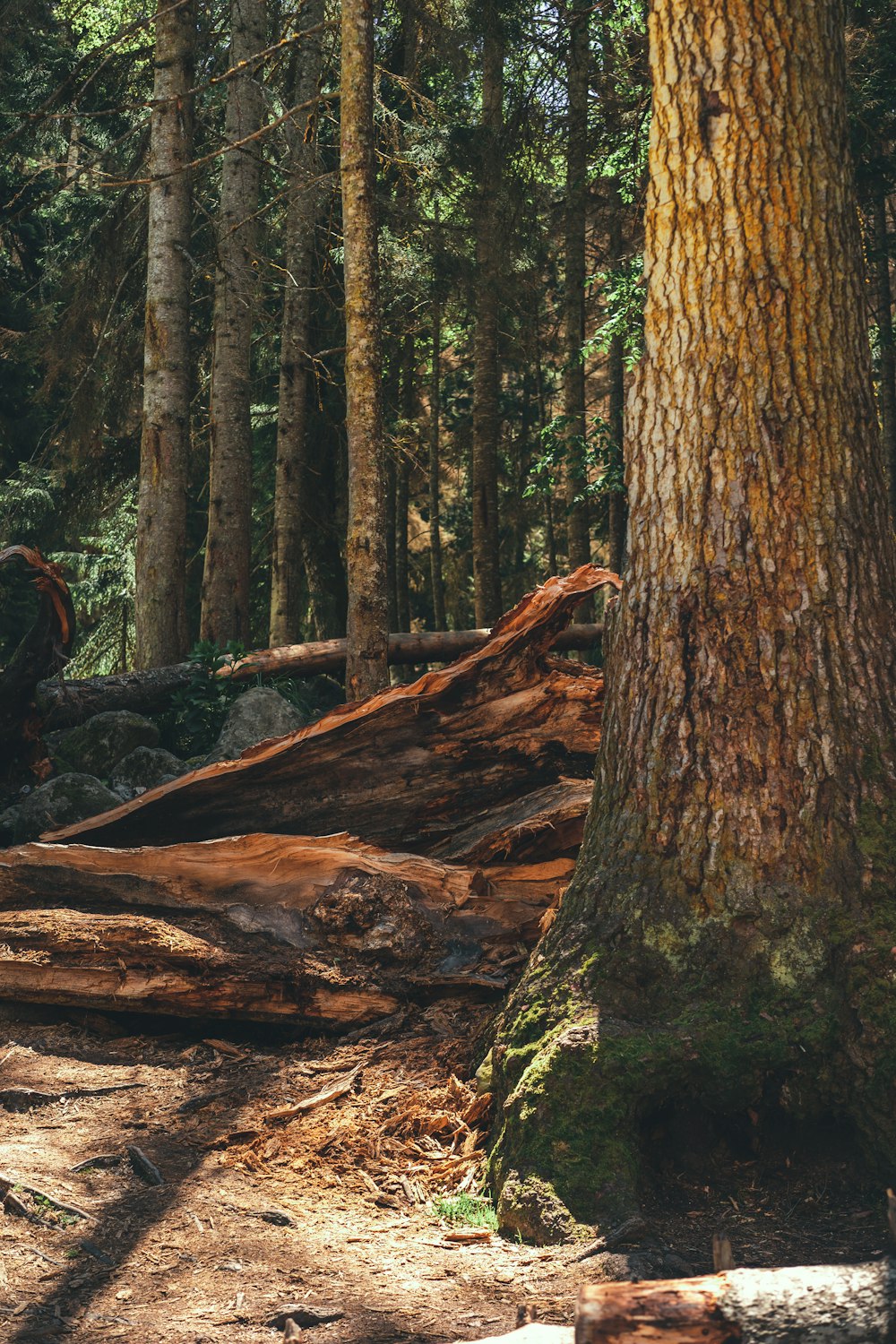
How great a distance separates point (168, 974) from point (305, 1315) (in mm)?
2455

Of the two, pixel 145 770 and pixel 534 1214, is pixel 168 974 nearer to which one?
pixel 534 1214

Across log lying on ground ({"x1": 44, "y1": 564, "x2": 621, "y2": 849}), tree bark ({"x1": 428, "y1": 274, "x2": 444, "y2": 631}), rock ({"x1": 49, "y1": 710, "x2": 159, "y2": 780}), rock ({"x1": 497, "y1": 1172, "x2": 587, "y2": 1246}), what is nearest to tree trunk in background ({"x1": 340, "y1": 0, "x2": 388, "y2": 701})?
rock ({"x1": 49, "y1": 710, "x2": 159, "y2": 780})

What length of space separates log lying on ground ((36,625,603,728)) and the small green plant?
16.9ft

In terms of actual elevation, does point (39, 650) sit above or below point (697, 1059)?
above

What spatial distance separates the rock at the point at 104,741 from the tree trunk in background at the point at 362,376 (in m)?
2.13

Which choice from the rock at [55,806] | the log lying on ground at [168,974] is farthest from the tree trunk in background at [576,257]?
the log lying on ground at [168,974]

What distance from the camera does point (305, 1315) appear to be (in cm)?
295

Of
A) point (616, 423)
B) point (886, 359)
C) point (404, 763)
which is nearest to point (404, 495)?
point (616, 423)

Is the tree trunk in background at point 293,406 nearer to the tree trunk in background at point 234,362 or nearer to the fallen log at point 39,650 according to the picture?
the tree trunk in background at point 234,362

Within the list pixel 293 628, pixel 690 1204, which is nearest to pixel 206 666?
pixel 293 628

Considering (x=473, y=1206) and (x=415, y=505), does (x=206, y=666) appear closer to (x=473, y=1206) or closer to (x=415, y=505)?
(x=473, y=1206)

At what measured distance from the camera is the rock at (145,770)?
859 centimetres

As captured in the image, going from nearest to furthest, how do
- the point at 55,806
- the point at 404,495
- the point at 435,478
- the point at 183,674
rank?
the point at 55,806
the point at 183,674
the point at 404,495
the point at 435,478

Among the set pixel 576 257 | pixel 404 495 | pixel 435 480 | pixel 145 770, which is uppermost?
pixel 576 257
